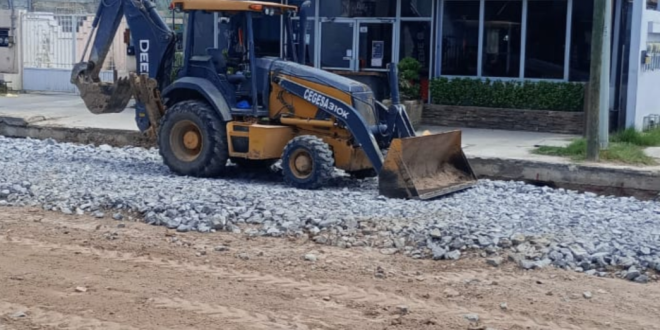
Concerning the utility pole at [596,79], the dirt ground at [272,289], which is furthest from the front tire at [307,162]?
the utility pole at [596,79]

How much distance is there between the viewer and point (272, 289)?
8.18 metres

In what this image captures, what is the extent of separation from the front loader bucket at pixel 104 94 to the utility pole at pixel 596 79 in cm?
705

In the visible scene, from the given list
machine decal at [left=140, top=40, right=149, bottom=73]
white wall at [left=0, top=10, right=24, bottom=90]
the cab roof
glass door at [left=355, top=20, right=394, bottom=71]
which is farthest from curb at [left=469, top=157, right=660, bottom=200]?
white wall at [left=0, top=10, right=24, bottom=90]

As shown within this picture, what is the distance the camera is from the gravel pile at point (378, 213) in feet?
31.1

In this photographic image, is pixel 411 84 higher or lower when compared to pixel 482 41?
lower

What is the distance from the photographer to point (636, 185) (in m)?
14.3

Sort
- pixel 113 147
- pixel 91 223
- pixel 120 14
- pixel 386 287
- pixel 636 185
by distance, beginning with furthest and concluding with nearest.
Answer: pixel 113 147
pixel 120 14
pixel 636 185
pixel 91 223
pixel 386 287

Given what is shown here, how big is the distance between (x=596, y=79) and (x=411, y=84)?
675 centimetres

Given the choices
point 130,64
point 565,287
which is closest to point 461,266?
point 565,287

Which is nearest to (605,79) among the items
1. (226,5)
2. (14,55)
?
(226,5)

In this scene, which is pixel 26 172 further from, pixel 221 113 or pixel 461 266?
pixel 461 266

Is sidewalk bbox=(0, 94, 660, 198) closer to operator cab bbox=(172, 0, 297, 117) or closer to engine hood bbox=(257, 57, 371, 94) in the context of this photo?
engine hood bbox=(257, 57, 371, 94)

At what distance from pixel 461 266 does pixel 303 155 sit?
4.53 meters

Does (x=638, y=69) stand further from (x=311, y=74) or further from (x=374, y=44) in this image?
(x=311, y=74)
